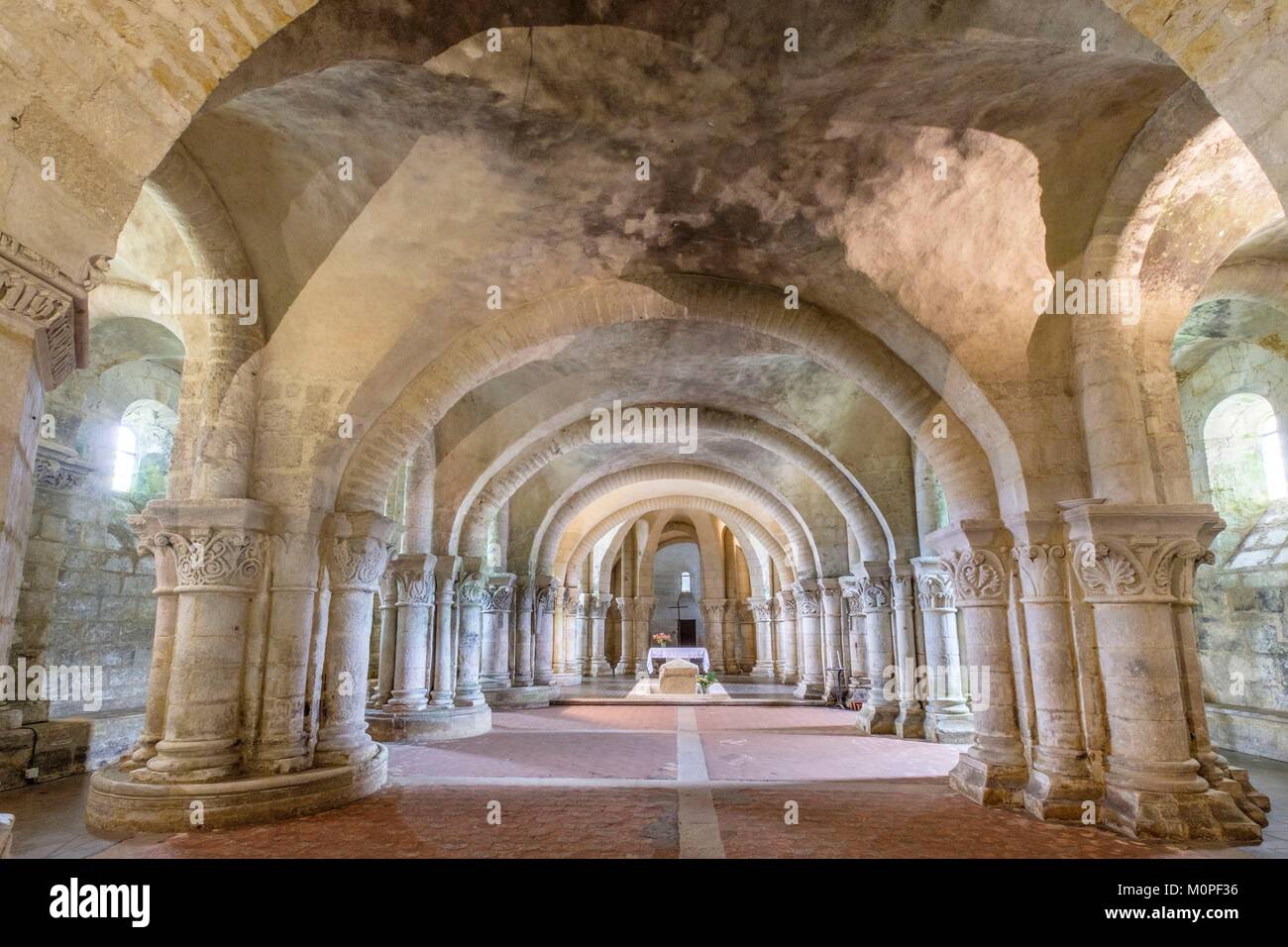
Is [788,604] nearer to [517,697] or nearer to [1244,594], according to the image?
[517,697]

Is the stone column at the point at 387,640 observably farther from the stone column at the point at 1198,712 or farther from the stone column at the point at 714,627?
the stone column at the point at 714,627

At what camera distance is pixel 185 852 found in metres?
4.75

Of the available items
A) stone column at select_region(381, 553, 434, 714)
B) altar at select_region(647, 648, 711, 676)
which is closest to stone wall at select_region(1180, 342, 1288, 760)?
stone column at select_region(381, 553, 434, 714)

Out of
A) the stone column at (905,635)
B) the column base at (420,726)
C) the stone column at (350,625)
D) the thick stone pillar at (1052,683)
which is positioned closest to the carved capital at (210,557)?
the stone column at (350,625)

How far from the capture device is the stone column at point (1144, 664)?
5.04 meters

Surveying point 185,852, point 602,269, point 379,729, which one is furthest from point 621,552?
point 185,852

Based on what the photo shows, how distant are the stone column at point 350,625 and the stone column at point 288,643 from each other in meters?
0.24

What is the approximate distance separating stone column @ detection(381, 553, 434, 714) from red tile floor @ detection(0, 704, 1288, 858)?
1.24 m

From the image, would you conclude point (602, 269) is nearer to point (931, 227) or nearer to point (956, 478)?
point (931, 227)

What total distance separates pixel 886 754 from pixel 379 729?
666 cm

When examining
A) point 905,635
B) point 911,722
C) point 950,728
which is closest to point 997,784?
point 950,728

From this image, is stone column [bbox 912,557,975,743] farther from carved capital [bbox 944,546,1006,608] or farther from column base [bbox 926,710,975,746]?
carved capital [bbox 944,546,1006,608]

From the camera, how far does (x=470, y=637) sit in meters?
11.9

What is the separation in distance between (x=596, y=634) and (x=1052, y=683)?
2081 centimetres
